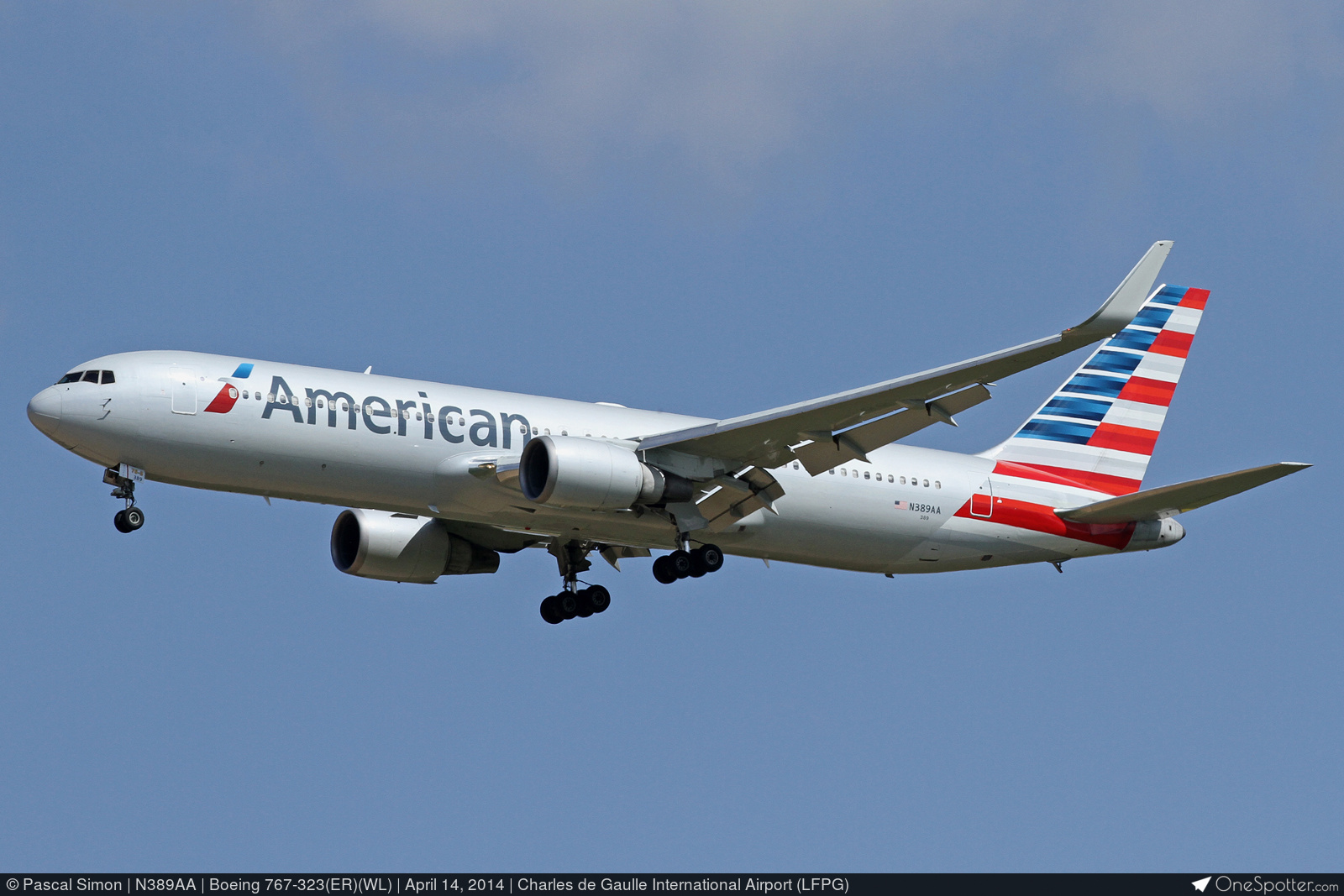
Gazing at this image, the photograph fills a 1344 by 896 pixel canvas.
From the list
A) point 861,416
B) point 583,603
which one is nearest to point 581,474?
point 861,416

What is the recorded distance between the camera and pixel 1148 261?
91.7 feet

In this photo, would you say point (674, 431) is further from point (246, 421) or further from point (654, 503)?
point (246, 421)

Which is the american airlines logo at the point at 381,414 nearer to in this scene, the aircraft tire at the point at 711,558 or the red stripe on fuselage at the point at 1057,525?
the aircraft tire at the point at 711,558

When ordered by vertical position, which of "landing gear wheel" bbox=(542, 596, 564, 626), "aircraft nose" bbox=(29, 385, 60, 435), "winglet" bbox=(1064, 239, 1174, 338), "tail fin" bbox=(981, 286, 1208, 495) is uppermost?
"tail fin" bbox=(981, 286, 1208, 495)

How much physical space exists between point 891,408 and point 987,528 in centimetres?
748

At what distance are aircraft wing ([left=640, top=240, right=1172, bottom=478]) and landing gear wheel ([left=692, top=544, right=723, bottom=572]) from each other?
1896mm

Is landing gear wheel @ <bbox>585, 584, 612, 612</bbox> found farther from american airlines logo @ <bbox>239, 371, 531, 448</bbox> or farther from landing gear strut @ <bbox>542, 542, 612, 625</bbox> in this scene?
american airlines logo @ <bbox>239, 371, 531, 448</bbox>

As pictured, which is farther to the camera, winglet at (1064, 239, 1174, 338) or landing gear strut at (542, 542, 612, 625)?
landing gear strut at (542, 542, 612, 625)

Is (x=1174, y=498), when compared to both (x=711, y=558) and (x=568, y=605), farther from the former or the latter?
(x=568, y=605)

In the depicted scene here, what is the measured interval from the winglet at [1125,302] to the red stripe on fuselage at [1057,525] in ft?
37.7

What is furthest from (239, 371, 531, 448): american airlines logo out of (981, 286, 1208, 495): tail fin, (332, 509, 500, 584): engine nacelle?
(981, 286, 1208, 495): tail fin

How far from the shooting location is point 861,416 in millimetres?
33188

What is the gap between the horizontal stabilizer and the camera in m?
33.8
